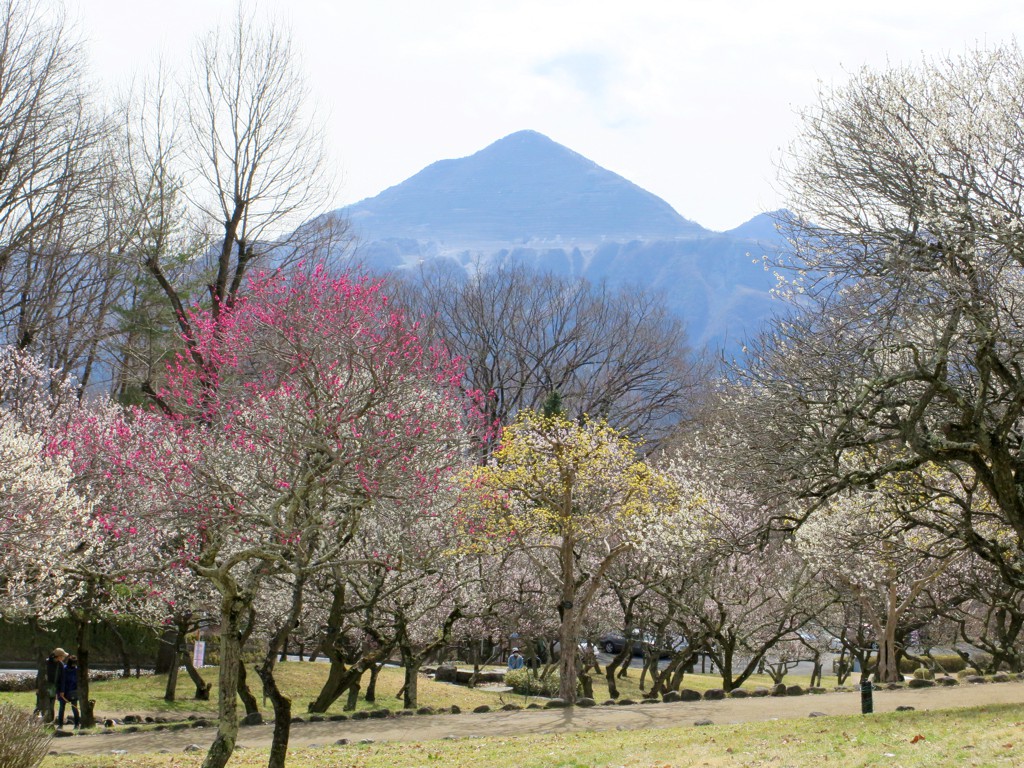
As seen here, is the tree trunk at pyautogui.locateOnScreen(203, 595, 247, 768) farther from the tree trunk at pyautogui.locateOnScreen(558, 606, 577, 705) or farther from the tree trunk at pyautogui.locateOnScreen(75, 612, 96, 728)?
the tree trunk at pyautogui.locateOnScreen(558, 606, 577, 705)

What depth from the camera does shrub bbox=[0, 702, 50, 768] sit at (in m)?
8.65

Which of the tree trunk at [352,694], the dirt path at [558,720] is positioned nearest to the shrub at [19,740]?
the dirt path at [558,720]

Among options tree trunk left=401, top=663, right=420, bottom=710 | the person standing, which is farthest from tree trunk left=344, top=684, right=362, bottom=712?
the person standing

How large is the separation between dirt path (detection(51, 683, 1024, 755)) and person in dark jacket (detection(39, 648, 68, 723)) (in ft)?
9.22

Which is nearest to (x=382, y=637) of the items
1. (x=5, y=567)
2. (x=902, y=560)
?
(x=5, y=567)

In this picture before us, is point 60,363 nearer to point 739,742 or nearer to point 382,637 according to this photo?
point 382,637

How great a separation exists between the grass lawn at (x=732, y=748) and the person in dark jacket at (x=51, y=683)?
18.8 ft

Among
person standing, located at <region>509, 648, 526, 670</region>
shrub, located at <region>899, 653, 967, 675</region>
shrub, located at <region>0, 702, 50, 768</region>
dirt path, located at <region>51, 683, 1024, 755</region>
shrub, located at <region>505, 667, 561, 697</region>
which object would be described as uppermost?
shrub, located at <region>0, 702, 50, 768</region>

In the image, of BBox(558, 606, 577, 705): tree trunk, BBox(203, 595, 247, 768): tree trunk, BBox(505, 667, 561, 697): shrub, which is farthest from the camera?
BBox(505, 667, 561, 697): shrub

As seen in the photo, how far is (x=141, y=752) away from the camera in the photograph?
13.1m

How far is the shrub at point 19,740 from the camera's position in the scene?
8.65 m

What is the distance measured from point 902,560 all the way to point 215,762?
12489 millimetres

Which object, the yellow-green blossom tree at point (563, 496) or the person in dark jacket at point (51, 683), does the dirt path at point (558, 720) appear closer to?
the yellow-green blossom tree at point (563, 496)

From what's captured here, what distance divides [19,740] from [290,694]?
13156 millimetres
